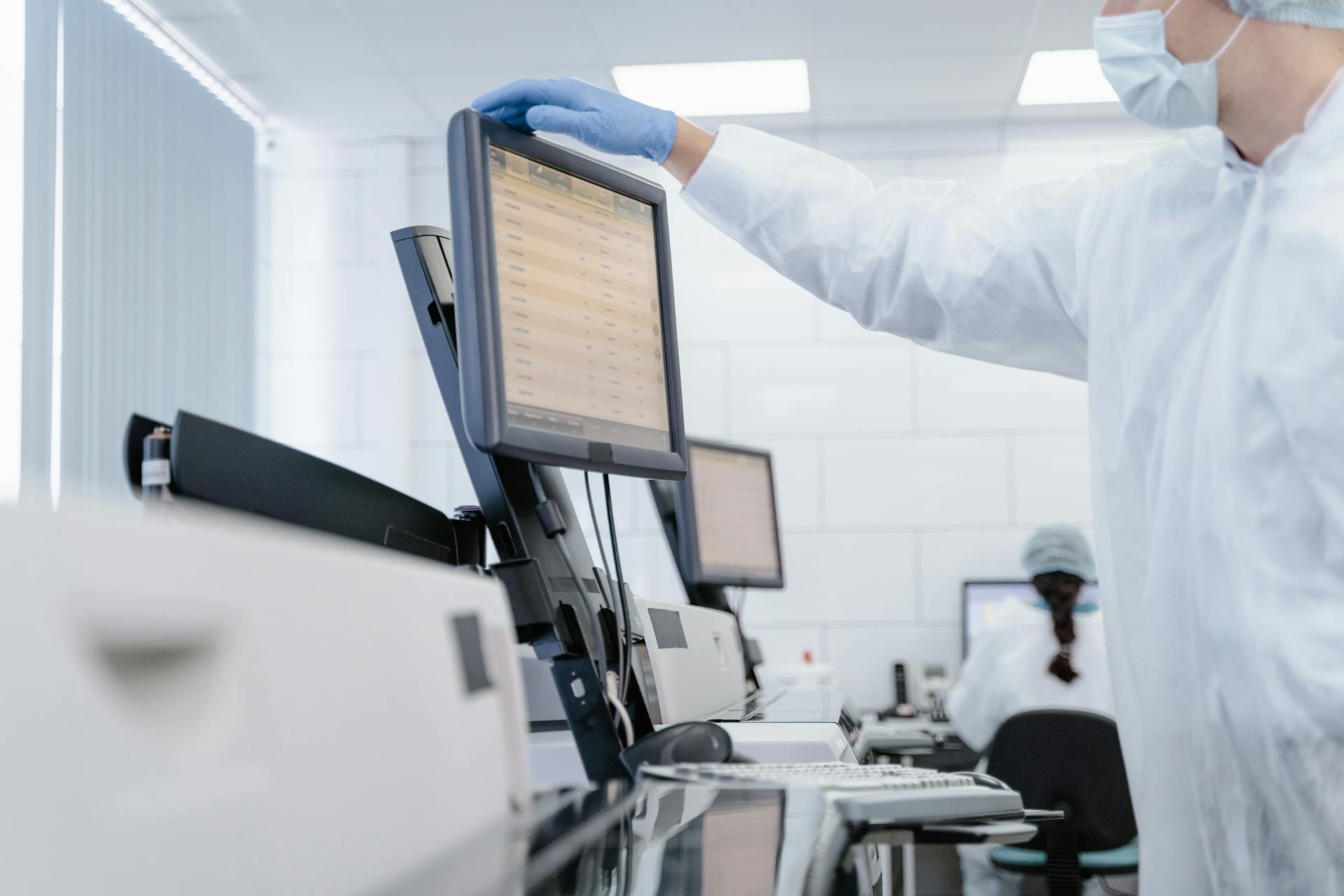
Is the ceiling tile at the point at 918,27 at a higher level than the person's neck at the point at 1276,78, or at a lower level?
higher

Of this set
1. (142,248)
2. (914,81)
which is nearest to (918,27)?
(914,81)

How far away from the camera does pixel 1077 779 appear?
94.8 inches

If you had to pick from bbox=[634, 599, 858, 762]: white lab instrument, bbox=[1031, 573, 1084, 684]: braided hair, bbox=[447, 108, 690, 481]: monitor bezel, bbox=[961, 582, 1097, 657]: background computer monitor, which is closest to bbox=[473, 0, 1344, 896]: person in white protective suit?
bbox=[447, 108, 690, 481]: monitor bezel

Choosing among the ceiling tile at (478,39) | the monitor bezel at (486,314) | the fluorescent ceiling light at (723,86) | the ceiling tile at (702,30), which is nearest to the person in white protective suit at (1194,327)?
the monitor bezel at (486,314)

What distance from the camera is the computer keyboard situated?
0.54 metres

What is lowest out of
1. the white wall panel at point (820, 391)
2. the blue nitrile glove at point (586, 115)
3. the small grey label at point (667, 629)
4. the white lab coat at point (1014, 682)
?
the white lab coat at point (1014, 682)

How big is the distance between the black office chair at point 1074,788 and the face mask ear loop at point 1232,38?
67.3 inches

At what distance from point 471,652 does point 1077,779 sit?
226cm

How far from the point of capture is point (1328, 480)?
33.7 inches

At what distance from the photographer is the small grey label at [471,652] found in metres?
0.45

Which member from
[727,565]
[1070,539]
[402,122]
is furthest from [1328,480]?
[402,122]

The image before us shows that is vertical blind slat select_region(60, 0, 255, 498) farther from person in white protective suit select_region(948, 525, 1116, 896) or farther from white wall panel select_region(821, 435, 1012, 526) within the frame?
person in white protective suit select_region(948, 525, 1116, 896)

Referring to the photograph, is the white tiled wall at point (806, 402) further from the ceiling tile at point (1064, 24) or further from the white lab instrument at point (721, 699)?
the white lab instrument at point (721, 699)

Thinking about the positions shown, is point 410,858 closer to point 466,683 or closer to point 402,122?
point 466,683
